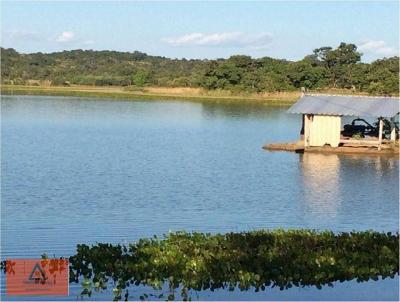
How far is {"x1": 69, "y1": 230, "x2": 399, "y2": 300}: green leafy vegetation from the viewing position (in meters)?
13.7

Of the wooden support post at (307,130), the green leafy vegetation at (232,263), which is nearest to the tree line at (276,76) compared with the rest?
the wooden support post at (307,130)

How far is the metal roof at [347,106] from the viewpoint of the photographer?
35656mm

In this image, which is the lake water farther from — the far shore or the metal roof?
the far shore

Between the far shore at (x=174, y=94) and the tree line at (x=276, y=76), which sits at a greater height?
the tree line at (x=276, y=76)

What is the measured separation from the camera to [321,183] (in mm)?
27203

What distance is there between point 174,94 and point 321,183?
61.0 m

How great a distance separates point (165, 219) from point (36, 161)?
13153 mm

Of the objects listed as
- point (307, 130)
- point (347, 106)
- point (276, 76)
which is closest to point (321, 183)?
point (307, 130)

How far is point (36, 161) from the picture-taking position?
32062 mm

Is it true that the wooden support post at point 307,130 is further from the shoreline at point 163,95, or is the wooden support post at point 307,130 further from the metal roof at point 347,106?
the shoreline at point 163,95

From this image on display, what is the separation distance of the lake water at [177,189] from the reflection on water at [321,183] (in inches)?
1.2

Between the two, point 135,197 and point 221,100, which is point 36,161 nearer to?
point 135,197

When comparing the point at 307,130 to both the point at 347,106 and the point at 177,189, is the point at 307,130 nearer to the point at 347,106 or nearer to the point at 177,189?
the point at 347,106

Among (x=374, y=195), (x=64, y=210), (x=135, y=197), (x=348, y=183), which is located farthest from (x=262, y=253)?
(x=348, y=183)
